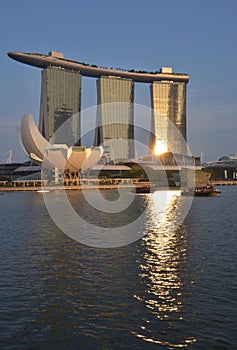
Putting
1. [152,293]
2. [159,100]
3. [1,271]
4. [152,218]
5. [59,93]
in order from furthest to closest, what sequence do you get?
[159,100] → [59,93] → [152,218] → [1,271] → [152,293]

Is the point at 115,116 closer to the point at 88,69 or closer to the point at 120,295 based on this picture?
the point at 88,69

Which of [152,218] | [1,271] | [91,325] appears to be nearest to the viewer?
[91,325]

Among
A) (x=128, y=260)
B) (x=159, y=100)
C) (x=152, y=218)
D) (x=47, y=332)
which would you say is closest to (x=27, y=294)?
(x=47, y=332)

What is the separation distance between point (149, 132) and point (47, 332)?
487ft

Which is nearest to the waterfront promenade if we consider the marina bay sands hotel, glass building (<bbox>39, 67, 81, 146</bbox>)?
glass building (<bbox>39, 67, 81, 146</bbox>)

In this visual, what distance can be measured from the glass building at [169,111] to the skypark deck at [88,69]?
7.60 feet

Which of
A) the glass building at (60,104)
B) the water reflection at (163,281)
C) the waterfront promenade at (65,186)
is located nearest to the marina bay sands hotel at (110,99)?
the glass building at (60,104)

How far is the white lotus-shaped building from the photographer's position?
88125 mm

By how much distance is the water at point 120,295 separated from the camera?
932 centimetres

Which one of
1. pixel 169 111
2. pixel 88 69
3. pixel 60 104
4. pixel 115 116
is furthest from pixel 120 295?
pixel 169 111

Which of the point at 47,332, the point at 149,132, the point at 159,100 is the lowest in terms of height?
the point at 47,332

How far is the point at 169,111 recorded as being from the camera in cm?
15212

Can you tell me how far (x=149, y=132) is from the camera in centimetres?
15650

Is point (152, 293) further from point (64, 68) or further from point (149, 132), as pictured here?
point (149, 132)
